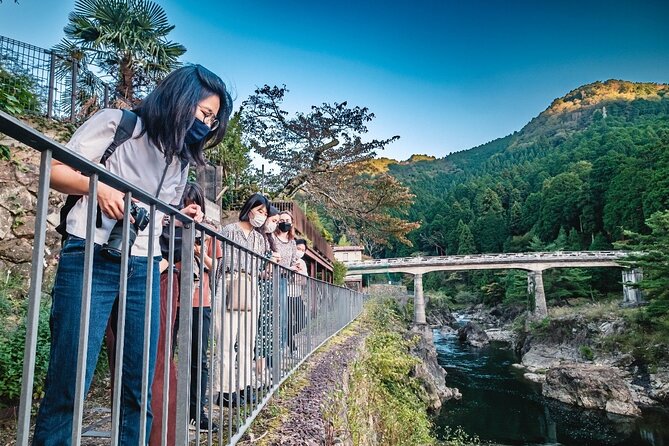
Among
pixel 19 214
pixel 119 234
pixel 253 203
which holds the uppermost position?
pixel 19 214

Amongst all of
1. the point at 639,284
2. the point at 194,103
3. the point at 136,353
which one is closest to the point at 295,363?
the point at 136,353

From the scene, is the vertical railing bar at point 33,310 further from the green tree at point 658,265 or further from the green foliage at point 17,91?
the green tree at point 658,265

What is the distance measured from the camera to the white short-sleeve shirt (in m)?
1.31

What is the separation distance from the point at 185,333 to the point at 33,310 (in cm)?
83

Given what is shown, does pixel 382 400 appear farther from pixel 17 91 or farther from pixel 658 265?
pixel 658 265

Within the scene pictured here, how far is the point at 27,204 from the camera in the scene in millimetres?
5836

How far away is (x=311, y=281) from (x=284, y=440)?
2.51 m

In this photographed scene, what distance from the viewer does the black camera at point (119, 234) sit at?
1.30m

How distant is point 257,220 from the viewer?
151 inches

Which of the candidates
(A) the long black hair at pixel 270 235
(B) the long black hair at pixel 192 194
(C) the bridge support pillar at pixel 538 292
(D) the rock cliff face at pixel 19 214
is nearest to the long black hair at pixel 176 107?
(B) the long black hair at pixel 192 194

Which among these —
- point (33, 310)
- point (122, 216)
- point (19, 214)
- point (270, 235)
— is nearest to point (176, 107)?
point (122, 216)

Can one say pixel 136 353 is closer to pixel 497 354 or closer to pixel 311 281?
pixel 311 281

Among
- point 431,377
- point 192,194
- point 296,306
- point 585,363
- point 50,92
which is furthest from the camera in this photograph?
point 585,363

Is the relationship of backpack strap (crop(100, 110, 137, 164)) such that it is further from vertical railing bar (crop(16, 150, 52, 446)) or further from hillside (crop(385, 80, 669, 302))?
hillside (crop(385, 80, 669, 302))
